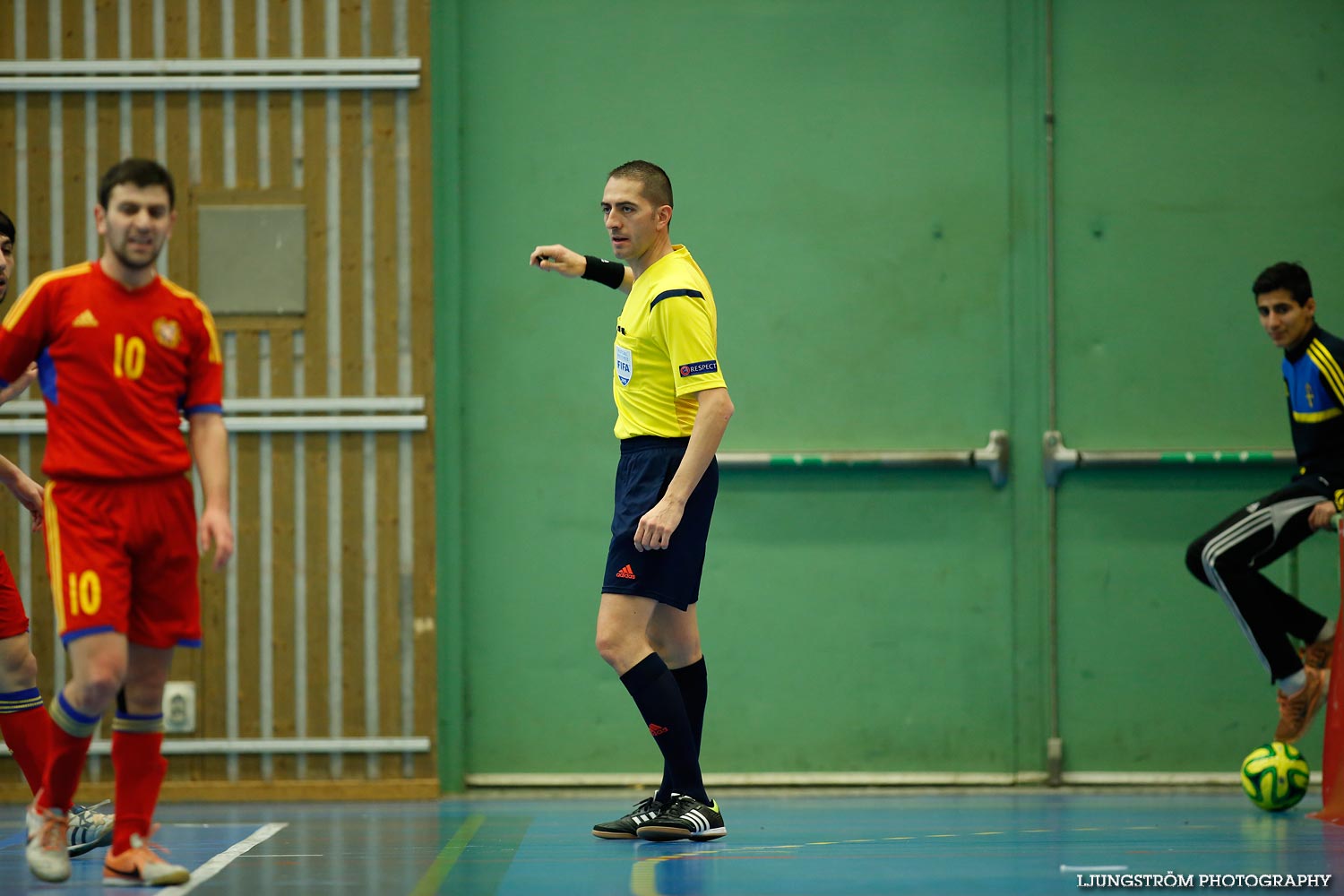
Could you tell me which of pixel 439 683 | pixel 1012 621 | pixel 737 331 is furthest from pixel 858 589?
pixel 439 683

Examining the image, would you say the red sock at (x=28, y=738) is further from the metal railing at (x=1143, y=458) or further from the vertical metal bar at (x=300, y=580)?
the metal railing at (x=1143, y=458)

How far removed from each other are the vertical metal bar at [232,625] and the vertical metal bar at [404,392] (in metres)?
0.72

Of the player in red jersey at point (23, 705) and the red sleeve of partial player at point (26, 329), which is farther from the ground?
the red sleeve of partial player at point (26, 329)

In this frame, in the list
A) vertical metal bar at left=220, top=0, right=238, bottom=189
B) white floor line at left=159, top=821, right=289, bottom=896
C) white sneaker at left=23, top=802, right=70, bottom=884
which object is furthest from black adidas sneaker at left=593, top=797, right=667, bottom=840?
vertical metal bar at left=220, top=0, right=238, bottom=189

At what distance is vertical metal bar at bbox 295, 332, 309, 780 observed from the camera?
20.3 feet

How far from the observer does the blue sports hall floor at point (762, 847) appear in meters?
3.91

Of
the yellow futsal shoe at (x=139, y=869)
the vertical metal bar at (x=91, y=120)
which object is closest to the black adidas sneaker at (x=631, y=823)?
the yellow futsal shoe at (x=139, y=869)

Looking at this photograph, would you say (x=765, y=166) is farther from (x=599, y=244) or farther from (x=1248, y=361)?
(x=1248, y=361)

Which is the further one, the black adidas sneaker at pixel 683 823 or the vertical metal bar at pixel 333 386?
the vertical metal bar at pixel 333 386

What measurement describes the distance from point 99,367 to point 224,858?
5.53 ft

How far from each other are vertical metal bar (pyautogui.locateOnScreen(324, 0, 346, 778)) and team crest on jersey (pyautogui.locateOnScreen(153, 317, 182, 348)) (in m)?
2.49

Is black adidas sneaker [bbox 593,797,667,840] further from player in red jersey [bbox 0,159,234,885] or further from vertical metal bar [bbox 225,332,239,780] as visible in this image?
vertical metal bar [bbox 225,332,239,780]

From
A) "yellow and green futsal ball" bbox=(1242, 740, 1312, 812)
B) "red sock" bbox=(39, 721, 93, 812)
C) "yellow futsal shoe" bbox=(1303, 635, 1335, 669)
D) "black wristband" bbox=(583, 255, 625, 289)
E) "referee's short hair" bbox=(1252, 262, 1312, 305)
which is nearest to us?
"red sock" bbox=(39, 721, 93, 812)

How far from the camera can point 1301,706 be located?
18.2 ft
